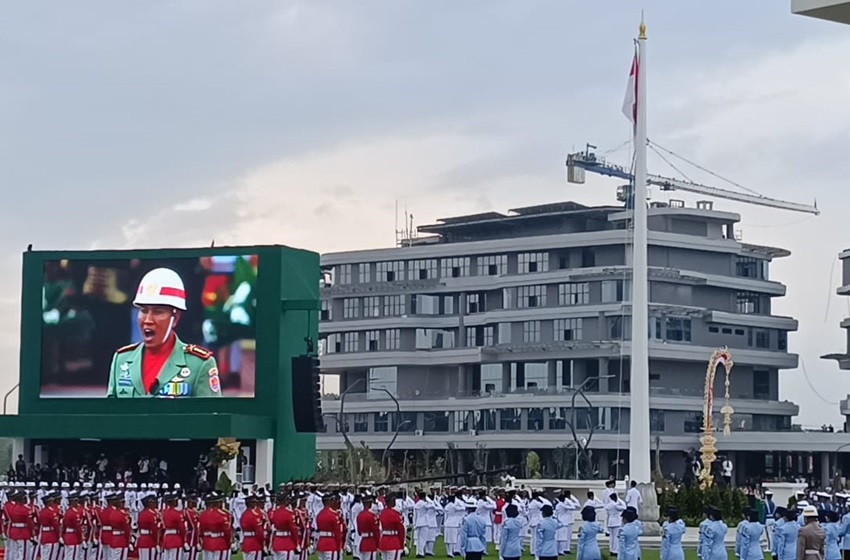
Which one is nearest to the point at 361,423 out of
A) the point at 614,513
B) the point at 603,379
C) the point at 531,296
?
the point at 531,296

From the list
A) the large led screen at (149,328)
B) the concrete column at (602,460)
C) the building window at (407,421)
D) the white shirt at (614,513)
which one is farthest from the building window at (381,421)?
the white shirt at (614,513)

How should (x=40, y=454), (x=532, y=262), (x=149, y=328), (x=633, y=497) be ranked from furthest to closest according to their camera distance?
(x=532, y=262)
(x=40, y=454)
(x=149, y=328)
(x=633, y=497)

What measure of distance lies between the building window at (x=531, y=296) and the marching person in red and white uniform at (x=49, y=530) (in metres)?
66.9

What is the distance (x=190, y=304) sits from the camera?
171 ft

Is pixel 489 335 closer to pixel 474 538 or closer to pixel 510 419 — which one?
pixel 510 419

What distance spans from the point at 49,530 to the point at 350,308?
74.4m

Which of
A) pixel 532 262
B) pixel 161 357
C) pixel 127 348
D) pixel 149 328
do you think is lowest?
pixel 161 357

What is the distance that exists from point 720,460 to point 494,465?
42.2 ft

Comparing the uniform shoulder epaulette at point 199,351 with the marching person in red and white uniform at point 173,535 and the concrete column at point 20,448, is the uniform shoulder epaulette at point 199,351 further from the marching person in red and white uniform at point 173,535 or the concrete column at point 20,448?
the marching person in red and white uniform at point 173,535

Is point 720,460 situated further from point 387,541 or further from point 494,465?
point 387,541

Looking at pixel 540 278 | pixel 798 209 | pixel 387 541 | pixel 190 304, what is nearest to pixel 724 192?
pixel 798 209

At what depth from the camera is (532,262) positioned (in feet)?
313

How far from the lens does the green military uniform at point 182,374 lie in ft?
169

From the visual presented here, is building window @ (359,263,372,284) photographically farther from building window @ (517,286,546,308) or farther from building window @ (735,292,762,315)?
building window @ (735,292,762,315)
